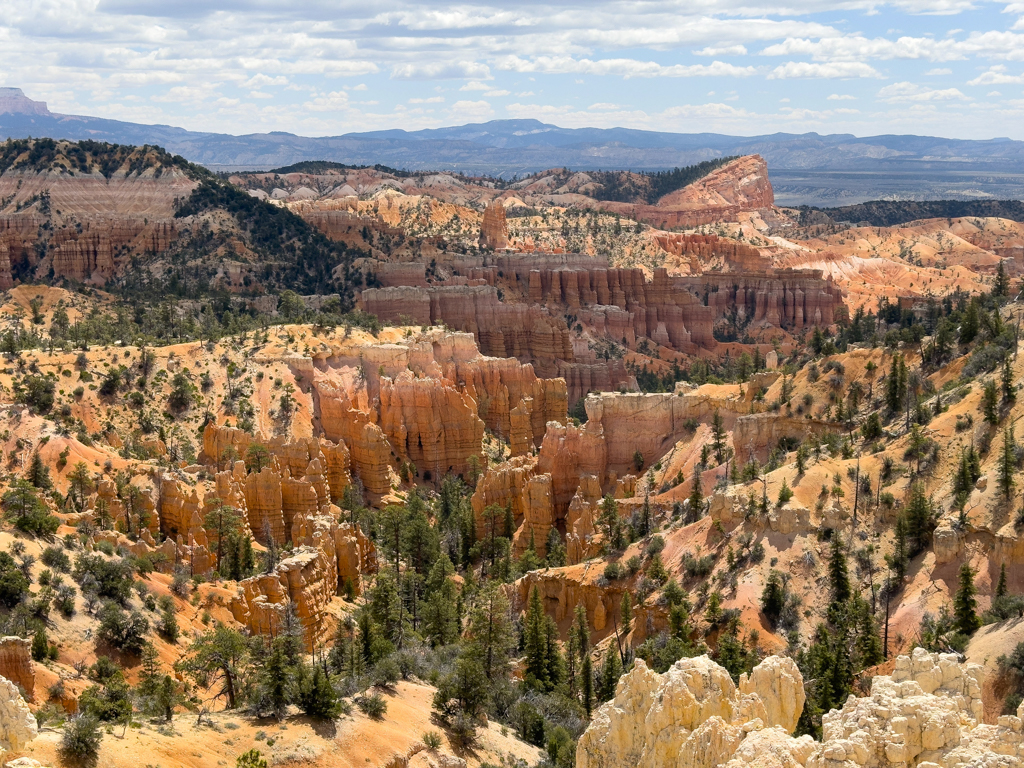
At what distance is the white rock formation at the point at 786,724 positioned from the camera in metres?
19.2

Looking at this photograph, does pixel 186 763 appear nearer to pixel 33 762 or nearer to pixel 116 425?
pixel 33 762

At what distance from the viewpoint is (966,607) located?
39062mm

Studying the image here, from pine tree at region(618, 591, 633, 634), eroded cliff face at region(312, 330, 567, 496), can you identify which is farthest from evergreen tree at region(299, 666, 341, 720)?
eroded cliff face at region(312, 330, 567, 496)

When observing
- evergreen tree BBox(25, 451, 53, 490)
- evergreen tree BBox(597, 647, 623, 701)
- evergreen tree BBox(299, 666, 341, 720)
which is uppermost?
evergreen tree BBox(25, 451, 53, 490)

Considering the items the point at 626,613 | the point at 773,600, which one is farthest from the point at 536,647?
the point at 773,600

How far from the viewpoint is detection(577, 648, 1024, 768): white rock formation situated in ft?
63.1

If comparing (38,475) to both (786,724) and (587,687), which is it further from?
(786,724)

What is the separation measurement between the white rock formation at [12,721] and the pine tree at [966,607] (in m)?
28.0

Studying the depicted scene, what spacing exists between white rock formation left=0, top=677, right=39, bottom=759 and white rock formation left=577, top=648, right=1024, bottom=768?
11178 millimetres

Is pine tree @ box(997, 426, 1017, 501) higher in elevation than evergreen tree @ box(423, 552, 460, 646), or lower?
higher

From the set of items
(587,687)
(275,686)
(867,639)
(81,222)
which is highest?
(81,222)

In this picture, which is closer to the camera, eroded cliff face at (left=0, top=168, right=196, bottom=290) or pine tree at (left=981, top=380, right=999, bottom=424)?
pine tree at (left=981, top=380, right=999, bottom=424)

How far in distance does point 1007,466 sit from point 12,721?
115 ft

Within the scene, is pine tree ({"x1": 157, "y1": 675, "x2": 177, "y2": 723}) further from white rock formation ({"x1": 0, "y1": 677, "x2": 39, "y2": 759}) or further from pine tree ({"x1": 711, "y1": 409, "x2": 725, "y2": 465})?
pine tree ({"x1": 711, "y1": 409, "x2": 725, "y2": 465})
